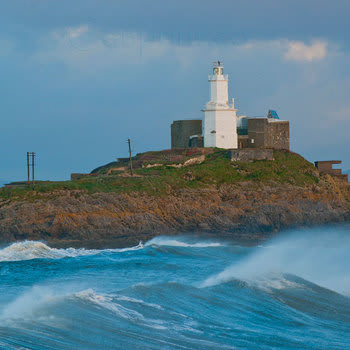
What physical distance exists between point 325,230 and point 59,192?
55.5 feet

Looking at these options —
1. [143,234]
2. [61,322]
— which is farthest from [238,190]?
[61,322]

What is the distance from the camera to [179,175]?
44062 millimetres

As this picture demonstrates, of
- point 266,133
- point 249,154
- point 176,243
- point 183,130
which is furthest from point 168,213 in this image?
point 183,130

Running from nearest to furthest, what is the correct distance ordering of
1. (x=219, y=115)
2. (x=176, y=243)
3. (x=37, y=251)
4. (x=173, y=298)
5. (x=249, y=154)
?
(x=173, y=298) → (x=37, y=251) → (x=176, y=243) → (x=249, y=154) → (x=219, y=115)

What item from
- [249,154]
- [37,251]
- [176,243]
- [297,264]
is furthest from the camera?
[249,154]

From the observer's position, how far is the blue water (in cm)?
1622

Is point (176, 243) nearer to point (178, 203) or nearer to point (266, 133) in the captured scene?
point (178, 203)

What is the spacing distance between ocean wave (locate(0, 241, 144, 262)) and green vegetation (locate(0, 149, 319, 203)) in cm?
519

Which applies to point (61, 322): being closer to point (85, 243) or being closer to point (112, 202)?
point (85, 243)

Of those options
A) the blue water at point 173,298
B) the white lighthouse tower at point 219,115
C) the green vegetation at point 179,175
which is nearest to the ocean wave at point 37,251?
the blue water at point 173,298

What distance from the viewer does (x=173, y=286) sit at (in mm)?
22516

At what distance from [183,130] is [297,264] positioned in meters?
28.0

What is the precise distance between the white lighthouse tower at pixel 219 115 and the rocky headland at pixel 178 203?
2976mm

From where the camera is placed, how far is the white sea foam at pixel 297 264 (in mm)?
23797
